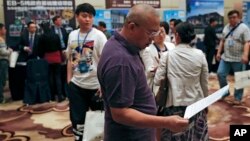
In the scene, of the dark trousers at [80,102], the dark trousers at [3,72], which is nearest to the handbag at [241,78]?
the dark trousers at [80,102]

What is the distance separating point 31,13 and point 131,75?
20.1 feet

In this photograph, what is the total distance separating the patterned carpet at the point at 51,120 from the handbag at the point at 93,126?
0.94 meters

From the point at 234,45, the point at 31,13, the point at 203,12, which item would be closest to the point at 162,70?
the point at 234,45

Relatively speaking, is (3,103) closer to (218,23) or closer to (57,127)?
(57,127)

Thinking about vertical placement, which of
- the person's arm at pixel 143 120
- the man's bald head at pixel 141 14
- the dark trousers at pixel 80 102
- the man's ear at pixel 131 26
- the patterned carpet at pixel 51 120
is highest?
the man's bald head at pixel 141 14

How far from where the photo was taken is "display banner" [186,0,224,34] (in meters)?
8.54

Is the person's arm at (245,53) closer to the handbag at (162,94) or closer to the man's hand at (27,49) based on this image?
the handbag at (162,94)

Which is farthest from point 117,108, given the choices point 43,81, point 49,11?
point 49,11

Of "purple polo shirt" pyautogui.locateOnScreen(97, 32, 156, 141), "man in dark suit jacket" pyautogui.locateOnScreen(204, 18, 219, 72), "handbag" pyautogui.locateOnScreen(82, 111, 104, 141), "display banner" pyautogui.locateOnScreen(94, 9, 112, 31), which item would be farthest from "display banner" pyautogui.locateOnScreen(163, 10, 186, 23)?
"purple polo shirt" pyautogui.locateOnScreen(97, 32, 156, 141)

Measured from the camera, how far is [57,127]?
13.7ft

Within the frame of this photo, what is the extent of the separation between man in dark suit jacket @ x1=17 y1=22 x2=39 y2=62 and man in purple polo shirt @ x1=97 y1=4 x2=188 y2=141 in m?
4.32

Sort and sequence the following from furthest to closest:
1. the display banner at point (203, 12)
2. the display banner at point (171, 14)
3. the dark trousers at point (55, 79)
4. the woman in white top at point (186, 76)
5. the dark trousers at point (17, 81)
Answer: the display banner at point (203, 12), the display banner at point (171, 14), the dark trousers at point (17, 81), the dark trousers at point (55, 79), the woman in white top at point (186, 76)

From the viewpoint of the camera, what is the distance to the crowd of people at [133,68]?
54.5 inches

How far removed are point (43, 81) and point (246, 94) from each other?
3.44 meters
